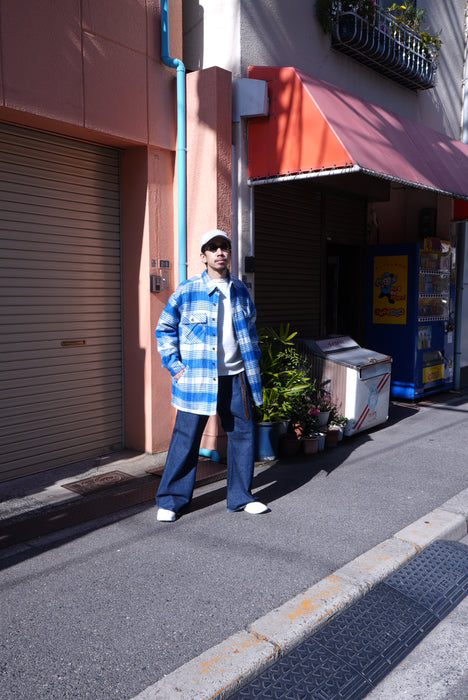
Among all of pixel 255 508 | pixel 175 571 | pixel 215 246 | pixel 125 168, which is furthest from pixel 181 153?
pixel 175 571

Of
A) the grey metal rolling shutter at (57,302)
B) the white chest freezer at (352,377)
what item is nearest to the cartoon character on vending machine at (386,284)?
the white chest freezer at (352,377)

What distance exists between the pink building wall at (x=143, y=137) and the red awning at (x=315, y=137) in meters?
0.41

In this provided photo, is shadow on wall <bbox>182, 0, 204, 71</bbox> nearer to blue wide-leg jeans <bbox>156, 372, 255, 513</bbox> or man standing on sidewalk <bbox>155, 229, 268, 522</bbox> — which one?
man standing on sidewalk <bbox>155, 229, 268, 522</bbox>

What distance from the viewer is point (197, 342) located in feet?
13.9

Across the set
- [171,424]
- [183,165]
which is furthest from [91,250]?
[171,424]

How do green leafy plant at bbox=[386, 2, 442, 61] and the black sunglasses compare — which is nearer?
the black sunglasses

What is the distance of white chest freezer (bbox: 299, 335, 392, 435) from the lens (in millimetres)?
6566

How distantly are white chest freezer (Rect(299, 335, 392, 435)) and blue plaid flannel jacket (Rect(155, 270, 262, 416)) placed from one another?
8.00 feet

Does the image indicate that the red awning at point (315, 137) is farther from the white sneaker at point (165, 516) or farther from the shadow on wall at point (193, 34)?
the white sneaker at point (165, 516)

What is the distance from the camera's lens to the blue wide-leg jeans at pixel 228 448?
4254 millimetres

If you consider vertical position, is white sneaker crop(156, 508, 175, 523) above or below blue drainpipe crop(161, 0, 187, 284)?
below

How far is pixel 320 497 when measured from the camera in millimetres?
4852

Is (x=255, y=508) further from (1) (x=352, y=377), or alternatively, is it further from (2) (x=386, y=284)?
(2) (x=386, y=284)

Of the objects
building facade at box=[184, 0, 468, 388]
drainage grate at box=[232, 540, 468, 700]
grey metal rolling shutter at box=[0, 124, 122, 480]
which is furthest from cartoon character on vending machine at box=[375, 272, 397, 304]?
drainage grate at box=[232, 540, 468, 700]
